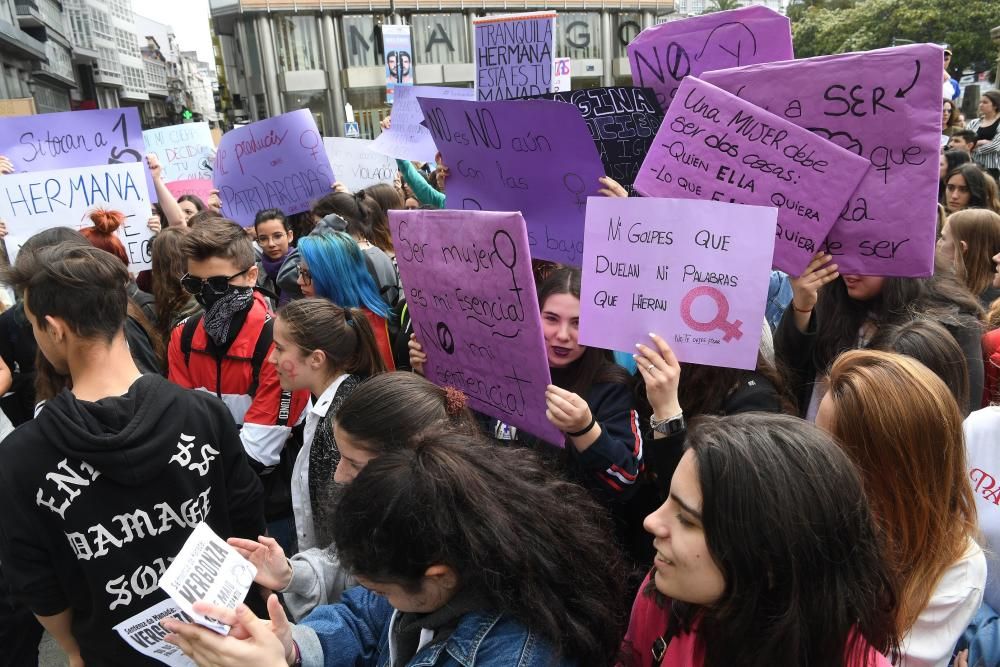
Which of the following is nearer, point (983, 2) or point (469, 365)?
point (469, 365)

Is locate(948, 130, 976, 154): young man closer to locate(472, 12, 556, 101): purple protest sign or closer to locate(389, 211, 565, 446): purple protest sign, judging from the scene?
locate(472, 12, 556, 101): purple protest sign

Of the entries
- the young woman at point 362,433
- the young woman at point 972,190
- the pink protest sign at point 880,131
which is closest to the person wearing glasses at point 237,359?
the young woman at point 362,433

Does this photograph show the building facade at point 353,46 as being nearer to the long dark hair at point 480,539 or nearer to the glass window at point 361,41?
the glass window at point 361,41

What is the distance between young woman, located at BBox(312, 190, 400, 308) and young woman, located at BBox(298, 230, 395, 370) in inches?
12.1

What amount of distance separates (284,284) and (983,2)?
48.8 m

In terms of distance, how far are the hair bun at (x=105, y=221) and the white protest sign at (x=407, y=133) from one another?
2599 millimetres

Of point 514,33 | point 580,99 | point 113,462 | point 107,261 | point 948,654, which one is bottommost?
point 948,654

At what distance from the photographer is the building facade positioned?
1652 inches

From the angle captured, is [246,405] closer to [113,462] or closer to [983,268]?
[113,462]

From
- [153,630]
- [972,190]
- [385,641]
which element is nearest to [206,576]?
[385,641]

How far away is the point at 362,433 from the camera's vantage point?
207 centimetres

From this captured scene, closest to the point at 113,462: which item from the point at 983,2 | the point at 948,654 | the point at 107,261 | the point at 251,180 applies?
the point at 107,261

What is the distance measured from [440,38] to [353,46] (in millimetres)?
5730

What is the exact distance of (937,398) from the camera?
5.96 ft
